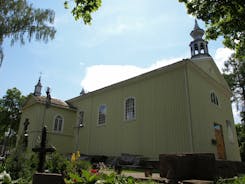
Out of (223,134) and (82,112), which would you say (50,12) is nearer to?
(82,112)

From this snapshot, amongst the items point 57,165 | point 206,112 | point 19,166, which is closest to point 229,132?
point 206,112

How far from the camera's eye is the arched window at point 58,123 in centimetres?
2012

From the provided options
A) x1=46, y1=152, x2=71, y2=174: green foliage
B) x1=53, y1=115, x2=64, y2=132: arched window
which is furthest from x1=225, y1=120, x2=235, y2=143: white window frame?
x1=53, y1=115, x2=64, y2=132: arched window

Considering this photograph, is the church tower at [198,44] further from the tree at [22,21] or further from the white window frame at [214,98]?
the tree at [22,21]

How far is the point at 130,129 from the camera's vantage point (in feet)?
49.7

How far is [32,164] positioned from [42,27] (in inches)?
389

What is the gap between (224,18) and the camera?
30.1 ft

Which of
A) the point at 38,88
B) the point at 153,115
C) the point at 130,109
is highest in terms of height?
the point at 38,88

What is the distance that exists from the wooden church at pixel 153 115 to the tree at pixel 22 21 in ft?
20.7

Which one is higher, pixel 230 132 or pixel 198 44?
pixel 198 44

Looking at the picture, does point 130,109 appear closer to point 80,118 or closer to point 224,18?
point 80,118

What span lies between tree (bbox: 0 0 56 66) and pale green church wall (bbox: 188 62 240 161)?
9975mm

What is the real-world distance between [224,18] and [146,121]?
7.85m

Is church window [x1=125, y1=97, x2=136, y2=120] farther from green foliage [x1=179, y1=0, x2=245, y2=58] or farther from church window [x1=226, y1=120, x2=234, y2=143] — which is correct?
church window [x1=226, y1=120, x2=234, y2=143]
